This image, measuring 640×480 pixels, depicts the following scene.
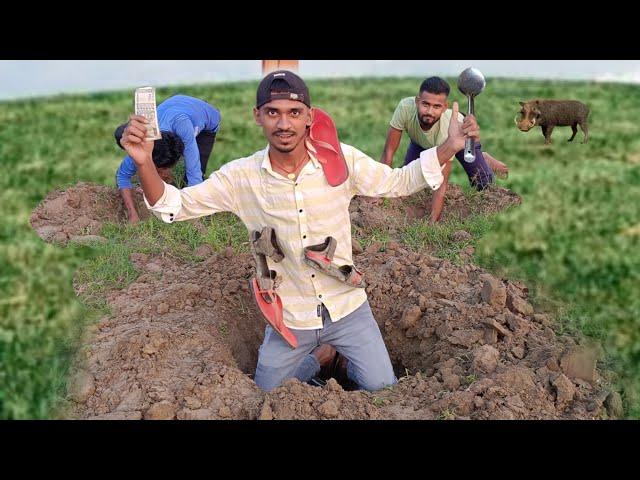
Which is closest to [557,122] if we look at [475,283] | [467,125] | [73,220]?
[475,283]

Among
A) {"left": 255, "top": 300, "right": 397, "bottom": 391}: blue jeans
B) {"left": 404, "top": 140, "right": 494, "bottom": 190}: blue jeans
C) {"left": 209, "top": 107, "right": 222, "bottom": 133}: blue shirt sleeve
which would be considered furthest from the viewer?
{"left": 209, "top": 107, "right": 222, "bottom": 133}: blue shirt sleeve

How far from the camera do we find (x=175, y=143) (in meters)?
5.16

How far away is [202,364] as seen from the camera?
3.49m

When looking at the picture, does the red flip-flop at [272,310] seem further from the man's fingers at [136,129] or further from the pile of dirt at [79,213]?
the pile of dirt at [79,213]

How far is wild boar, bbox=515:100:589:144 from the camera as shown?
5.88m

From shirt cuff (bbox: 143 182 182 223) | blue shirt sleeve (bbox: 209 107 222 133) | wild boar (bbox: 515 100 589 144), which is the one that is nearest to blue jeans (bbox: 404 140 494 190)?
wild boar (bbox: 515 100 589 144)

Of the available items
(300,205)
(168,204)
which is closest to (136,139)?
(168,204)

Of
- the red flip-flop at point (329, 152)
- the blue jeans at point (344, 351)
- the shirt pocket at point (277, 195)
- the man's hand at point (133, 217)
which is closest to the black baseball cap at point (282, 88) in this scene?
the red flip-flop at point (329, 152)

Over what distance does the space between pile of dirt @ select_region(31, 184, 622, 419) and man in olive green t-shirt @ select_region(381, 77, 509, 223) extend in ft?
3.80

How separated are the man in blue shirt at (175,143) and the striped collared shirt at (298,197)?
1.79 metres

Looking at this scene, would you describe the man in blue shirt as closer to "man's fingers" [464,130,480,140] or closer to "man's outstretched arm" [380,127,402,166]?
"man's outstretched arm" [380,127,402,166]

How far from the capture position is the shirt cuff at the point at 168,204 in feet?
10.4

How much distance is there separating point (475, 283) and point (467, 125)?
1283mm

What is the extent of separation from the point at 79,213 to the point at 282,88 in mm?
2800
